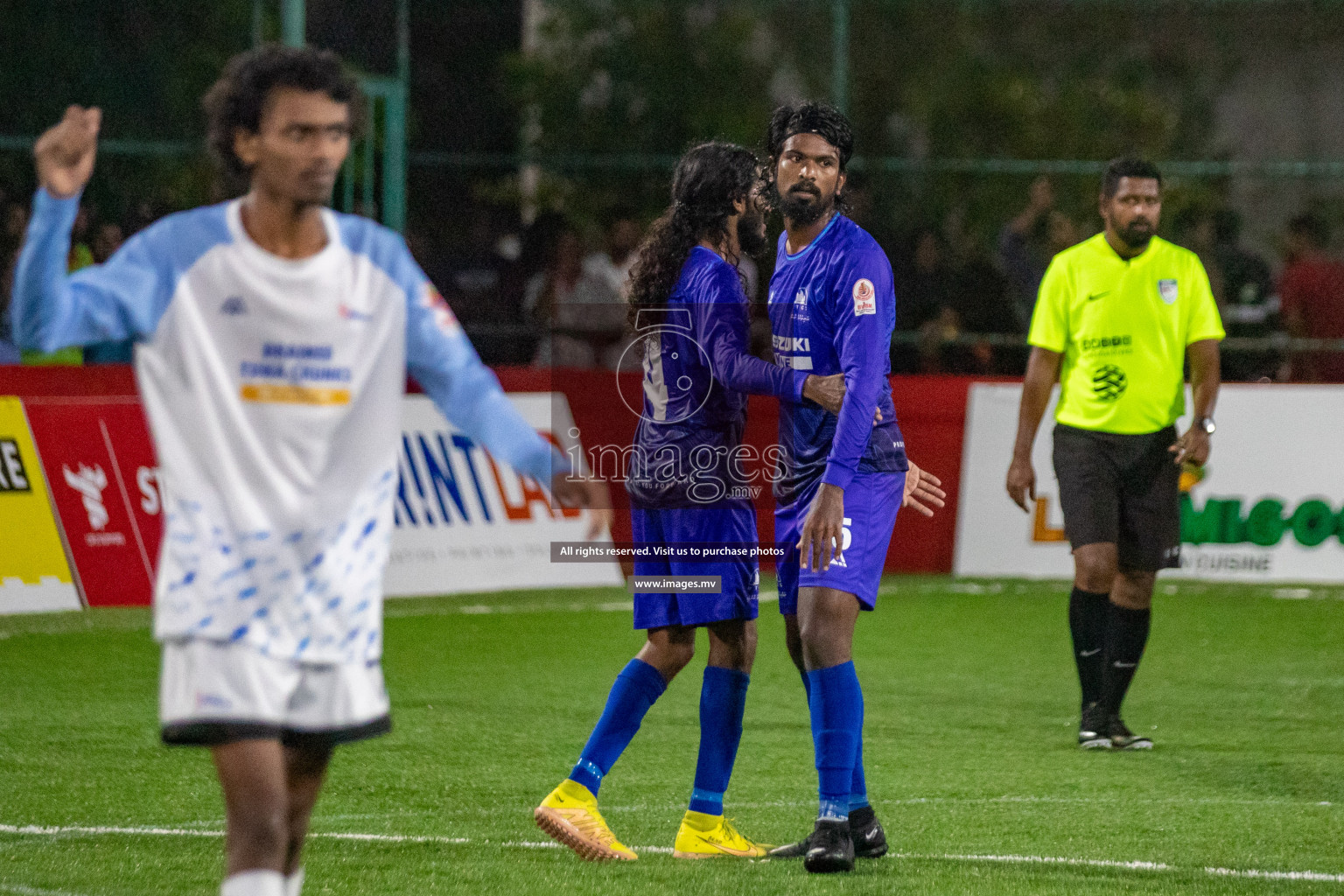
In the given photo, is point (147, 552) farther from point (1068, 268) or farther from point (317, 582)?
point (317, 582)

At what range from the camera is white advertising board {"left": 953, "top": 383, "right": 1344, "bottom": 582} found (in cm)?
1234

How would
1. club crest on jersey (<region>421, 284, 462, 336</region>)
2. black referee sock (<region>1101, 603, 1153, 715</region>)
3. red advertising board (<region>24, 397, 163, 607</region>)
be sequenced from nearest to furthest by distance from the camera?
club crest on jersey (<region>421, 284, 462, 336</region>) → black referee sock (<region>1101, 603, 1153, 715</region>) → red advertising board (<region>24, 397, 163, 607</region>)

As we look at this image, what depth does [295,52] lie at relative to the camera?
3814 millimetres

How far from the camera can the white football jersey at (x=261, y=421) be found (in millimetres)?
3615

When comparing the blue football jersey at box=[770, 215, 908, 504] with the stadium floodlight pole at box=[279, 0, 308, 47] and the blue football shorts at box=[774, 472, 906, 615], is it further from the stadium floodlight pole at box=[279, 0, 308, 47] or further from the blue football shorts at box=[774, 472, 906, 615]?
the stadium floodlight pole at box=[279, 0, 308, 47]

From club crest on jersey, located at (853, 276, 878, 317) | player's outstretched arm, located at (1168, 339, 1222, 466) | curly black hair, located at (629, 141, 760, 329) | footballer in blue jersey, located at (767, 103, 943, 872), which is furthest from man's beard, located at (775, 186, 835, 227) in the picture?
player's outstretched arm, located at (1168, 339, 1222, 466)

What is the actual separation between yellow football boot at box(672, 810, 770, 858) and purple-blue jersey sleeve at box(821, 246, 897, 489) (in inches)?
44.3

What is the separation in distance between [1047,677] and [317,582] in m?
6.36

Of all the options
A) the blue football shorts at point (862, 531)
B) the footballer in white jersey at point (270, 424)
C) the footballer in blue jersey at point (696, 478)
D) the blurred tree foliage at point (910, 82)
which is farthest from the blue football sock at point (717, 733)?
the blurred tree foliage at point (910, 82)

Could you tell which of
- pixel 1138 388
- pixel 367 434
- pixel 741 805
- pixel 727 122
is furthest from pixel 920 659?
pixel 727 122

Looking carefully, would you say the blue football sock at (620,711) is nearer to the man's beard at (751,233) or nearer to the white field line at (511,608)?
the man's beard at (751,233)

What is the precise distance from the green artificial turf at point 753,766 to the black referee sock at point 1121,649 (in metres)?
0.28

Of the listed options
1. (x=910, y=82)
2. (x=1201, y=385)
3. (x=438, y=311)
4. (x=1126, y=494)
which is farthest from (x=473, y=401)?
(x=910, y=82)

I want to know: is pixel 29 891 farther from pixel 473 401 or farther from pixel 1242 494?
pixel 1242 494
